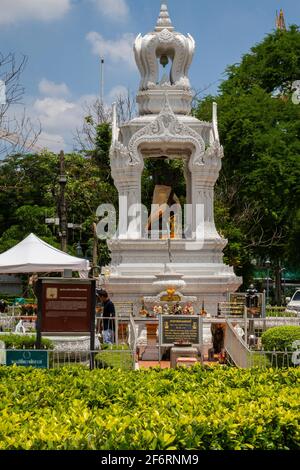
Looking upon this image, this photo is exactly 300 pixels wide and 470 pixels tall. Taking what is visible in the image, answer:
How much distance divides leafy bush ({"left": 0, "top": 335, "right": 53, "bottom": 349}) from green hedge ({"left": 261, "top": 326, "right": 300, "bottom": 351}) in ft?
14.6

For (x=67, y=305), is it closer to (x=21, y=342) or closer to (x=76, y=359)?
(x=76, y=359)

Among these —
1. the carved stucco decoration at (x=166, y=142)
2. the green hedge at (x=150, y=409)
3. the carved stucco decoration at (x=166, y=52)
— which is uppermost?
the carved stucco decoration at (x=166, y=52)

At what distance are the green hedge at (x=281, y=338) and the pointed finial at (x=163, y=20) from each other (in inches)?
546

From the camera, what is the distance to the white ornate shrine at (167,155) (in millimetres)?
25984

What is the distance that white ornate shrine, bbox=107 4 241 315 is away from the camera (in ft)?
85.3

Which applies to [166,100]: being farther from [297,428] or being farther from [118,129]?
[297,428]

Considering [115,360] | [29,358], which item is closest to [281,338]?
[115,360]

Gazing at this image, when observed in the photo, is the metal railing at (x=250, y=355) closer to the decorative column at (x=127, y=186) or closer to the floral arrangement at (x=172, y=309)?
the floral arrangement at (x=172, y=309)

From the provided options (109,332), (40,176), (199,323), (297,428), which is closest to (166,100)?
(109,332)

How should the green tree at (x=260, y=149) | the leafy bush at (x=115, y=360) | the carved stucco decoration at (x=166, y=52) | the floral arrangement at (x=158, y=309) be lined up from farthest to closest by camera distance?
the green tree at (x=260, y=149) → the carved stucco decoration at (x=166, y=52) → the floral arrangement at (x=158, y=309) → the leafy bush at (x=115, y=360)

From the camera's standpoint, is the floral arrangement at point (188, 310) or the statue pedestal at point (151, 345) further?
the floral arrangement at point (188, 310)

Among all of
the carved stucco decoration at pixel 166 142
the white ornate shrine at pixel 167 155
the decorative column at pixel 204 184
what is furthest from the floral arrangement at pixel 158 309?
the carved stucco decoration at pixel 166 142
